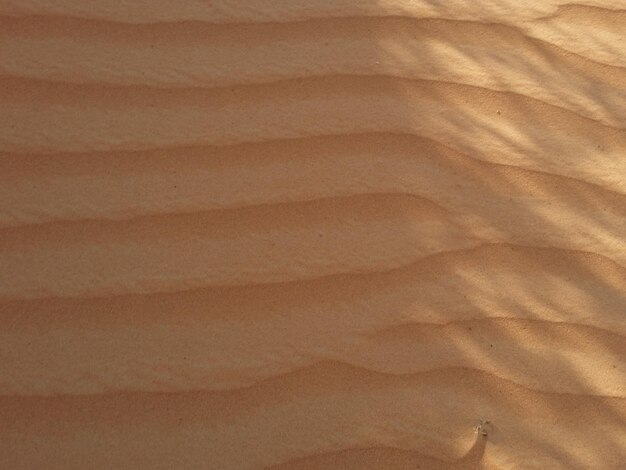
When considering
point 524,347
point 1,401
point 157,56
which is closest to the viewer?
point 1,401

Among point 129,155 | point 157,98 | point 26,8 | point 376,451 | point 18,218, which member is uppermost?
point 26,8

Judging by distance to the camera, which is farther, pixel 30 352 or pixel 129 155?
pixel 129 155

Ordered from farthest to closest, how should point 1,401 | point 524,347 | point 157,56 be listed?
1. point 157,56
2. point 524,347
3. point 1,401

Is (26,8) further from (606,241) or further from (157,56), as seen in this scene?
(606,241)

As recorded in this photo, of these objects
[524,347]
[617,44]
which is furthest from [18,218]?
[617,44]

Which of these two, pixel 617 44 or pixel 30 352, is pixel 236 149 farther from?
pixel 617 44

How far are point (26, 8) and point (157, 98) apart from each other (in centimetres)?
46

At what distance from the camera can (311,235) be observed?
239cm

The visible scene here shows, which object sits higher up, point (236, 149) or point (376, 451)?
point (236, 149)

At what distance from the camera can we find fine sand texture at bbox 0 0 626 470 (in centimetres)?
214

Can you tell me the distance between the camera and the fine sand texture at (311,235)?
2141 millimetres

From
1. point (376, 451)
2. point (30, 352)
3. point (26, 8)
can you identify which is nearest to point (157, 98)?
point (26, 8)

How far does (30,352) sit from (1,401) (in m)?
0.12

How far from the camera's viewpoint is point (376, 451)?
2.12m
